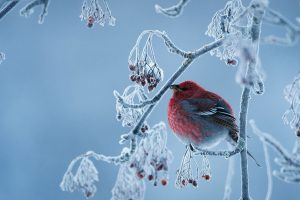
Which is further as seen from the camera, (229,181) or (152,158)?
(229,181)

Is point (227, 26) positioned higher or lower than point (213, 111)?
lower

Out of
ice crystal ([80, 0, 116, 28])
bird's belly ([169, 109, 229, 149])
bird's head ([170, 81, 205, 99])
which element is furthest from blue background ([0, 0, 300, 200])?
ice crystal ([80, 0, 116, 28])

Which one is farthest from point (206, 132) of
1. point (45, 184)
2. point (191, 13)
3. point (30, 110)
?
point (191, 13)

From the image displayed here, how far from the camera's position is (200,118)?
4.49 meters

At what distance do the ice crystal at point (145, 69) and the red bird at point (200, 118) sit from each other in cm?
106

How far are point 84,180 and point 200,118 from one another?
1938 millimetres

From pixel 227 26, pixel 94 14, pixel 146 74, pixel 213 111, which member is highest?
pixel 213 111

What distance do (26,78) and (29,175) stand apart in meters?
6.52

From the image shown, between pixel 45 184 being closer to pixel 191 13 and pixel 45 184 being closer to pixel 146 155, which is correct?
pixel 146 155

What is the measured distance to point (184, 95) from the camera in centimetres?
474

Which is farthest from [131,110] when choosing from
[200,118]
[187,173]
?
[200,118]

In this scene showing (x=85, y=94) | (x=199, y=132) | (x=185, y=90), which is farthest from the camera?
(x=85, y=94)

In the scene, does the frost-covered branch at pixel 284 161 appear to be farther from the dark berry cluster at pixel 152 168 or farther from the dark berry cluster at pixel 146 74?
the dark berry cluster at pixel 146 74

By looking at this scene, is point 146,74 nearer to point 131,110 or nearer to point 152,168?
point 131,110
